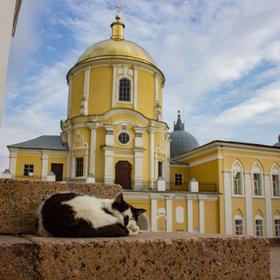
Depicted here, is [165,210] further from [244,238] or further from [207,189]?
[244,238]

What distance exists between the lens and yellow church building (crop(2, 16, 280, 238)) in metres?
25.8

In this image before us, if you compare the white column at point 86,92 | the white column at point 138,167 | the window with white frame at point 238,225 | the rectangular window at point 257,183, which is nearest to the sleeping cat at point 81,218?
the white column at point 138,167

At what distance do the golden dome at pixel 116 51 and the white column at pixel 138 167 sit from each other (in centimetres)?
823

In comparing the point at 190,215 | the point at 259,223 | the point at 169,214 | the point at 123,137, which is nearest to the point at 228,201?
the point at 190,215

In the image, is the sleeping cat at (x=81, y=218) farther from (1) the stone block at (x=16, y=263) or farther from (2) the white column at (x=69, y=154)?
(2) the white column at (x=69, y=154)

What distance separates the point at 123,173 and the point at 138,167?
1.25 metres

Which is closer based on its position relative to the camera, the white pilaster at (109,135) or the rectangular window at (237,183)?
the white pilaster at (109,135)

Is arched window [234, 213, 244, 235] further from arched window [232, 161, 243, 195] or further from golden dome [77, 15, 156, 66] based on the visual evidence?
golden dome [77, 15, 156, 66]

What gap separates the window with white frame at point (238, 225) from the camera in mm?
26469

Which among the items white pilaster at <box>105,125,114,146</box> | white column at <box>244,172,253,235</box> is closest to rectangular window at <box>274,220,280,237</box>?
white column at <box>244,172,253,235</box>

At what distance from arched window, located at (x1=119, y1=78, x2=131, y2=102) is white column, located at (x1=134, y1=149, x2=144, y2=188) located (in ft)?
15.9

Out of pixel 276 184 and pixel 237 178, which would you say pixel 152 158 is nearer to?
pixel 237 178

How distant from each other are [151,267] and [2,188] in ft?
5.22

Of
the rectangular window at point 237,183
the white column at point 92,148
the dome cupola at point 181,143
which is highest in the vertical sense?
the dome cupola at point 181,143
